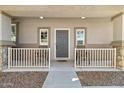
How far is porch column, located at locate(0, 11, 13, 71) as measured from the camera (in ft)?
40.1

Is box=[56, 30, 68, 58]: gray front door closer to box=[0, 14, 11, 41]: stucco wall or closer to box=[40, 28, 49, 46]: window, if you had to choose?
box=[40, 28, 49, 46]: window

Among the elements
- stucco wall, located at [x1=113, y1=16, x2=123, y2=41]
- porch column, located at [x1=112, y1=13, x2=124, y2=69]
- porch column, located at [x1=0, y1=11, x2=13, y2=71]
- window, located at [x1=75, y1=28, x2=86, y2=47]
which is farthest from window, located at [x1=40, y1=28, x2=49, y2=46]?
porch column, located at [x1=112, y1=13, x2=124, y2=69]

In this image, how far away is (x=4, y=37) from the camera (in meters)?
12.8

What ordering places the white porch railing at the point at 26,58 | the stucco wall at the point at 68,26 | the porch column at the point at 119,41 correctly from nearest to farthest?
the porch column at the point at 119,41
the white porch railing at the point at 26,58
the stucco wall at the point at 68,26

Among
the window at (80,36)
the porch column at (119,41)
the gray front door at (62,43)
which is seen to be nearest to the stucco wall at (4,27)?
the gray front door at (62,43)

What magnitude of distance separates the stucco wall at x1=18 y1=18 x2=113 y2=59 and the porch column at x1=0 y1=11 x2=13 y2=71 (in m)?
3.76

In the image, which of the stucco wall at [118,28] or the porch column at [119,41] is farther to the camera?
the stucco wall at [118,28]

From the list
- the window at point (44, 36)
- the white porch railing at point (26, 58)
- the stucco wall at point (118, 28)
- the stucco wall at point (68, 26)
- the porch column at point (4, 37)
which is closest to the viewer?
the porch column at point (4, 37)

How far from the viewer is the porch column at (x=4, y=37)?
12.2 m

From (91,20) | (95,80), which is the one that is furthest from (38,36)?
(95,80)

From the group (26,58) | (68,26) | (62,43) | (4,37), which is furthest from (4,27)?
(68,26)

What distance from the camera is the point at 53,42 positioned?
1756cm

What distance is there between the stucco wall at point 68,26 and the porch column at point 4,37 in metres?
3.76

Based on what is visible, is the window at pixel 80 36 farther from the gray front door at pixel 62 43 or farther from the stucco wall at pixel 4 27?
the stucco wall at pixel 4 27
